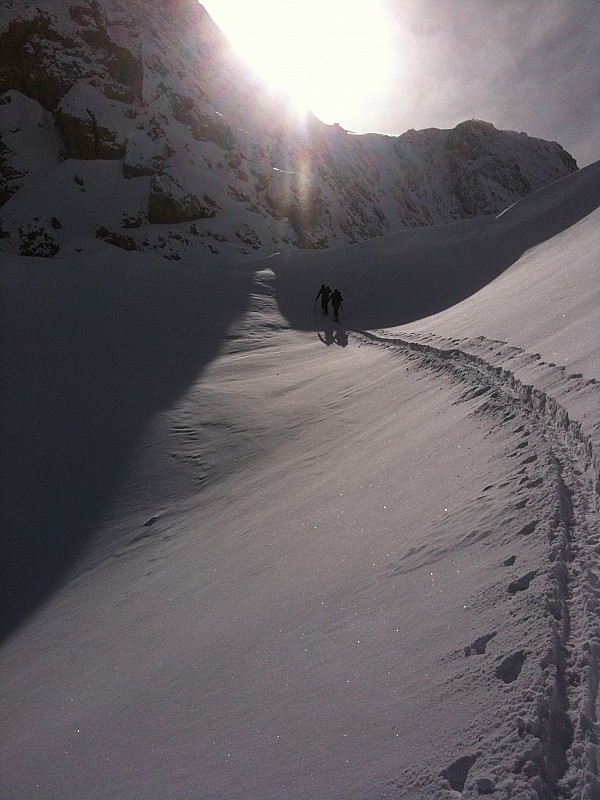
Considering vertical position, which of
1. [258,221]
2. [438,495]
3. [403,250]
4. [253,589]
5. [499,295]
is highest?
[258,221]

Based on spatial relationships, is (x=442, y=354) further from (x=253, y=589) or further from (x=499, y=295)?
(x=253, y=589)

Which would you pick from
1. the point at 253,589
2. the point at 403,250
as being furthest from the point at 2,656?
the point at 403,250

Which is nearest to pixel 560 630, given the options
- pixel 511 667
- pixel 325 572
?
pixel 511 667

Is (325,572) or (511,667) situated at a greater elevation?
(511,667)

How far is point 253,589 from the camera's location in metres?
3.79

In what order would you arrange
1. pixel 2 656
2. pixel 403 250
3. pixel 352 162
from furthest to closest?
pixel 352 162
pixel 403 250
pixel 2 656

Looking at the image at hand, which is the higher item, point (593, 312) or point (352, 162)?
point (352, 162)

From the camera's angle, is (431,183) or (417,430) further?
(431,183)

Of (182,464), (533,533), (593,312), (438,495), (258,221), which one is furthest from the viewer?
(258,221)

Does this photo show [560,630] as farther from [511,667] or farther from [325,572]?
[325,572]

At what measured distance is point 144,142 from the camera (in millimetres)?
36906

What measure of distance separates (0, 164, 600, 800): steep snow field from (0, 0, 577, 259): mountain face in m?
23.1

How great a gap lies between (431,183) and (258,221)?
65.7m

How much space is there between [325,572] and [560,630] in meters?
1.61
